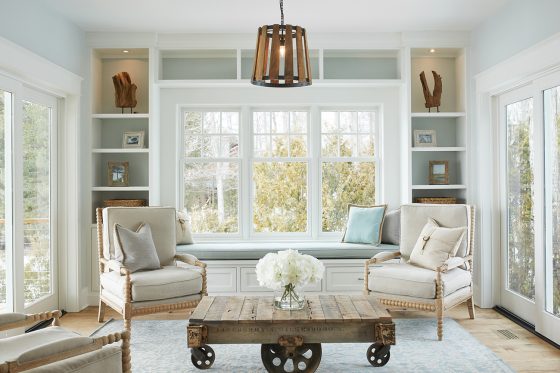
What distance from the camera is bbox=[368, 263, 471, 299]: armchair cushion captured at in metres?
4.18

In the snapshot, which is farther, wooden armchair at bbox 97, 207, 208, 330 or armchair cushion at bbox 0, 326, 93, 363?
wooden armchair at bbox 97, 207, 208, 330

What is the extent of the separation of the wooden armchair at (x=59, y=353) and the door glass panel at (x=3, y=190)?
153 cm

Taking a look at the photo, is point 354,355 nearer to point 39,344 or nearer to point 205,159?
point 39,344

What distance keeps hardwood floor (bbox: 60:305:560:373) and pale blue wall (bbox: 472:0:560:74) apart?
2.22 m

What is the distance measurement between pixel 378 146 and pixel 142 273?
285 cm

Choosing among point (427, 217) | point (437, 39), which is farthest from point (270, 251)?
point (437, 39)

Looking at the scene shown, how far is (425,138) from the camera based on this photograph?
5.62 metres

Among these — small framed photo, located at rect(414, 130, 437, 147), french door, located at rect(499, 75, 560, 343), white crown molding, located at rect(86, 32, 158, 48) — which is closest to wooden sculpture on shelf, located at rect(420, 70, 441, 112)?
small framed photo, located at rect(414, 130, 437, 147)

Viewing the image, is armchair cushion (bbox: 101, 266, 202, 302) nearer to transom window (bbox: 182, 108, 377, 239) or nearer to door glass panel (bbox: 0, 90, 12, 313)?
door glass panel (bbox: 0, 90, 12, 313)

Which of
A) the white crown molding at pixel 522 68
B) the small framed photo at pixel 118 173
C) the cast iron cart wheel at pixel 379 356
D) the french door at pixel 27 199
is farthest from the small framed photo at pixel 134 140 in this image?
the white crown molding at pixel 522 68

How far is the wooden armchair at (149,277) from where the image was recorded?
414cm

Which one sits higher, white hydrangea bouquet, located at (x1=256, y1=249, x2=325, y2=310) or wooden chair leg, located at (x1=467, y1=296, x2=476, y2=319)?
white hydrangea bouquet, located at (x1=256, y1=249, x2=325, y2=310)

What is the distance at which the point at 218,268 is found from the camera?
207 inches

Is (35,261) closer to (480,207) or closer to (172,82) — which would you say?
(172,82)
